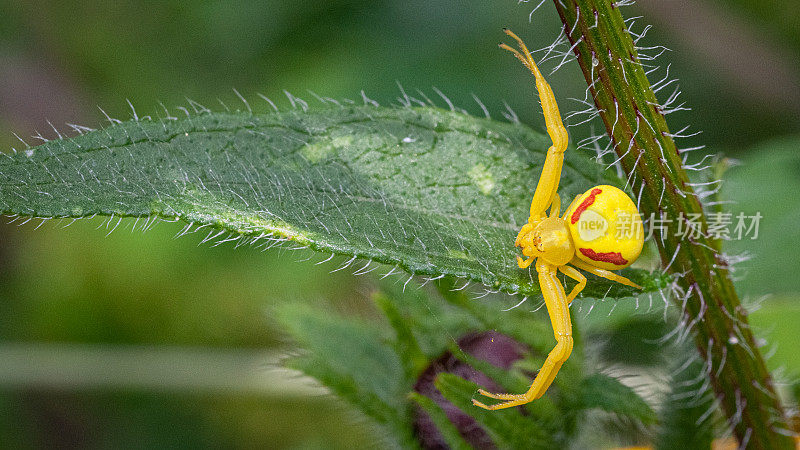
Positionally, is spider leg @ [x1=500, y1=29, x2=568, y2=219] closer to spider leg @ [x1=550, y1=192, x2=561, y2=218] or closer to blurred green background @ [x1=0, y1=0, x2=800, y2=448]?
spider leg @ [x1=550, y1=192, x2=561, y2=218]

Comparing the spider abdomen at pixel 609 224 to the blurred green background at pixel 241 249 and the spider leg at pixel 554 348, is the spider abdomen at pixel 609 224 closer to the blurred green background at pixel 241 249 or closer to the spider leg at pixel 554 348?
the spider leg at pixel 554 348

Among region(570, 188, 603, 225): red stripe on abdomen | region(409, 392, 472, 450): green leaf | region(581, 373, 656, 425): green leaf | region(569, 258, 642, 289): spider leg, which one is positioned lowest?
region(581, 373, 656, 425): green leaf

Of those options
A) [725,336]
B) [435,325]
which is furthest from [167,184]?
[725,336]

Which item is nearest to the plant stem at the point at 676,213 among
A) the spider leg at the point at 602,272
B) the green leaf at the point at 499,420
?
the spider leg at the point at 602,272

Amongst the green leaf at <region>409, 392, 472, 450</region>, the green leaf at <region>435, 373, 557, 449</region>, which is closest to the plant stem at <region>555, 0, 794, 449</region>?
the green leaf at <region>435, 373, 557, 449</region>

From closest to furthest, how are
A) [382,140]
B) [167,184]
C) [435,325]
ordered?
[167,184], [382,140], [435,325]

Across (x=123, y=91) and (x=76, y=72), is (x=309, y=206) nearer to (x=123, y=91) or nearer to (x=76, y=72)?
(x=123, y=91)
